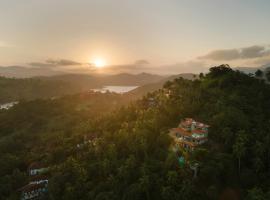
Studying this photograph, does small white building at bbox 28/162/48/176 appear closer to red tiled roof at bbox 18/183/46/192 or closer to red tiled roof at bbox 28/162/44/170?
red tiled roof at bbox 28/162/44/170

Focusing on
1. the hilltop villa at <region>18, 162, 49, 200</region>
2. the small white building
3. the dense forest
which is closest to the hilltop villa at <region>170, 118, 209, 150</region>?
the dense forest

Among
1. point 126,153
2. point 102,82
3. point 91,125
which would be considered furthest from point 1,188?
point 102,82

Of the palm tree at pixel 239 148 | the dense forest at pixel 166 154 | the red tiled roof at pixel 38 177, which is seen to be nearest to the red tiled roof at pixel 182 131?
the dense forest at pixel 166 154

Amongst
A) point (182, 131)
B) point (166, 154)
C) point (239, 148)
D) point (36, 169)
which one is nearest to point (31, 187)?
point (36, 169)

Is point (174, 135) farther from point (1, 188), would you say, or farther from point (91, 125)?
point (1, 188)

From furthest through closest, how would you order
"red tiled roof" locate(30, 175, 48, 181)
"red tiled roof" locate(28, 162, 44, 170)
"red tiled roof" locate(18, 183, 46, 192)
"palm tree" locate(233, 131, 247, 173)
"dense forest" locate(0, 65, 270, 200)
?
"red tiled roof" locate(28, 162, 44, 170), "red tiled roof" locate(30, 175, 48, 181), "red tiled roof" locate(18, 183, 46, 192), "palm tree" locate(233, 131, 247, 173), "dense forest" locate(0, 65, 270, 200)
